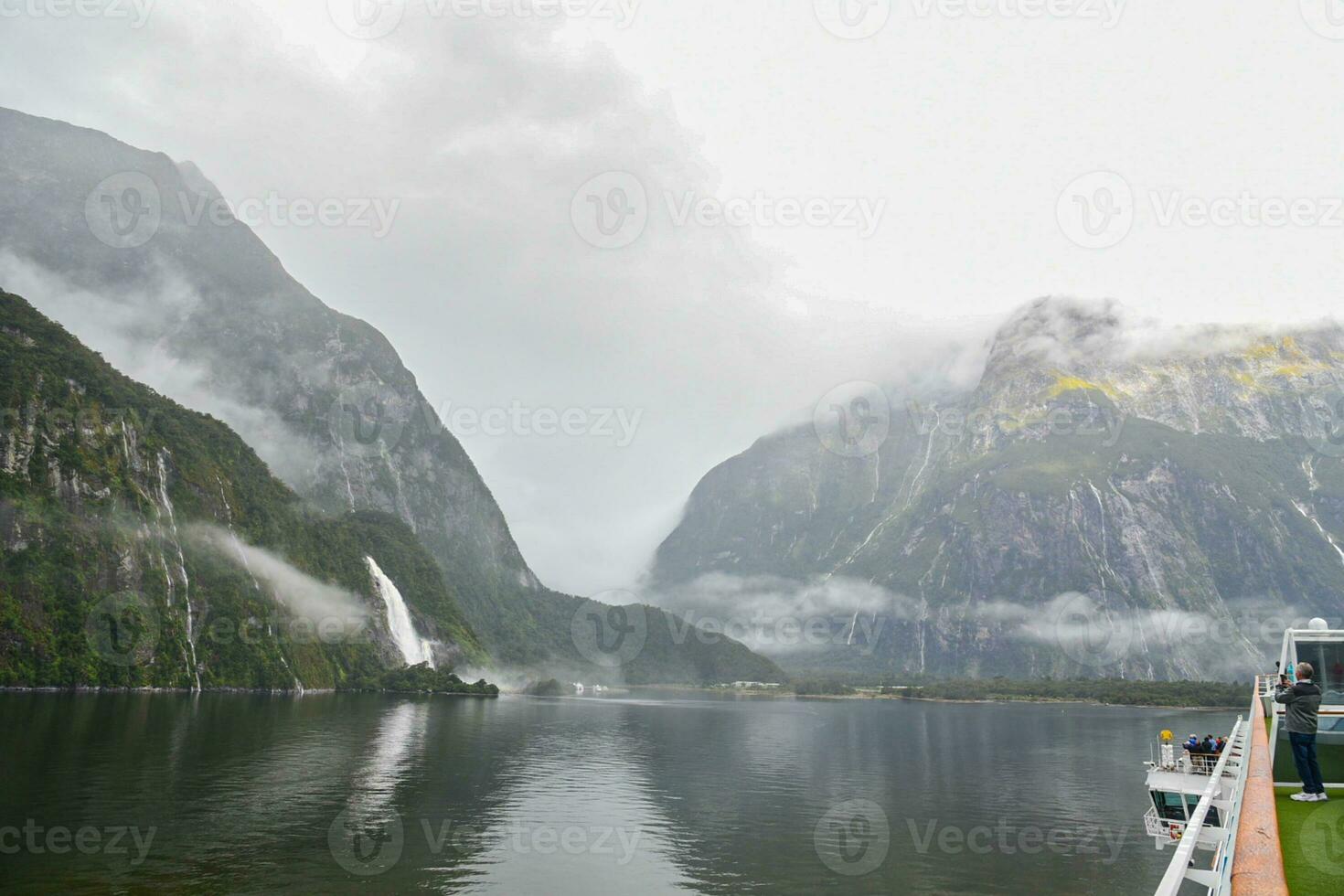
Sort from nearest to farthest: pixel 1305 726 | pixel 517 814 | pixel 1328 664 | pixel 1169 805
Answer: pixel 1305 726 < pixel 1328 664 < pixel 1169 805 < pixel 517 814

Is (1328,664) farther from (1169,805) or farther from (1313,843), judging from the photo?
(1169,805)

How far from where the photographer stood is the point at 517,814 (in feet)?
191

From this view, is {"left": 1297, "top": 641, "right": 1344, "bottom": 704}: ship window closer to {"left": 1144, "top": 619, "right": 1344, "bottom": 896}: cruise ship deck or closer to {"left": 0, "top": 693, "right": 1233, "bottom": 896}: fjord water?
{"left": 1144, "top": 619, "right": 1344, "bottom": 896}: cruise ship deck

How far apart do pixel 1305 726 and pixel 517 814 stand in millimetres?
49661

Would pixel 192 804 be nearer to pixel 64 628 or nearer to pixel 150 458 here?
pixel 64 628

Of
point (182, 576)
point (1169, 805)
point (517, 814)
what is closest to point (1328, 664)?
point (1169, 805)

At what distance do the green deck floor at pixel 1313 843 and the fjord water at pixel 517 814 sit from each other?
26709 millimetres

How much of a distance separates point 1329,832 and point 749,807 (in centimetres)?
5414

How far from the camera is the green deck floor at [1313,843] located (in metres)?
14.1

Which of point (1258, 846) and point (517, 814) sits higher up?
point (1258, 846)

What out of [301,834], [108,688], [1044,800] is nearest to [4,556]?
[108,688]

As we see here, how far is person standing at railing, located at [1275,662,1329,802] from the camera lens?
1997cm

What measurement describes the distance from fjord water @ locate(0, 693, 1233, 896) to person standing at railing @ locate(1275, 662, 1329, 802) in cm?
2682

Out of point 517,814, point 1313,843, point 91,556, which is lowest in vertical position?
point 517,814
